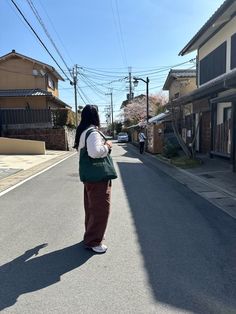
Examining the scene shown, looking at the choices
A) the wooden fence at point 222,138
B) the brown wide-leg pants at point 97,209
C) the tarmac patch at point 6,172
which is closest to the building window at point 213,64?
the wooden fence at point 222,138

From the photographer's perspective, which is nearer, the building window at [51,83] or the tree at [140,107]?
the building window at [51,83]

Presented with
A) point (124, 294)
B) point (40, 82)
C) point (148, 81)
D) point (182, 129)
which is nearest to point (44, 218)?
point (124, 294)

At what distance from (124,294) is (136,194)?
5.62 meters

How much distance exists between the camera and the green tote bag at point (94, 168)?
4.75m

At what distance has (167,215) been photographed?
685cm

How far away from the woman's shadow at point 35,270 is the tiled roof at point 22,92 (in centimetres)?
2783

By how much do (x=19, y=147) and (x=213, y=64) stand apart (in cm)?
1349

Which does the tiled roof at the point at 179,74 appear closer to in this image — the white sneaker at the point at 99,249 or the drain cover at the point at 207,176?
the drain cover at the point at 207,176

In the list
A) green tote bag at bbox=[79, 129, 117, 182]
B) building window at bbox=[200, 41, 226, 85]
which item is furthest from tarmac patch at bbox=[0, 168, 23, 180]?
building window at bbox=[200, 41, 226, 85]

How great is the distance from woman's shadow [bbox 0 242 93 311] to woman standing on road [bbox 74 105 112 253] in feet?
0.69

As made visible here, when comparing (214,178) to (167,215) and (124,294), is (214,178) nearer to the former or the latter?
(167,215)

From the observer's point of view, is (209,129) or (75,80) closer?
(209,129)

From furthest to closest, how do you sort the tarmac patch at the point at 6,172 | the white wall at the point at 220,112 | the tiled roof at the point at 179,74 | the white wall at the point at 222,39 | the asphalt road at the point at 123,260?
the tiled roof at the point at 179,74 → the white wall at the point at 220,112 → the white wall at the point at 222,39 → the tarmac patch at the point at 6,172 → the asphalt road at the point at 123,260

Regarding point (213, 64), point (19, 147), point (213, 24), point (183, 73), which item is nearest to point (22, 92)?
point (19, 147)
